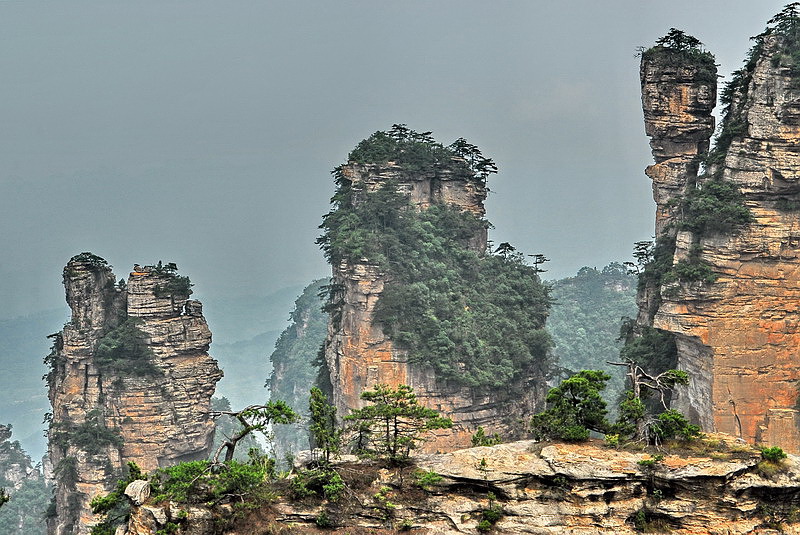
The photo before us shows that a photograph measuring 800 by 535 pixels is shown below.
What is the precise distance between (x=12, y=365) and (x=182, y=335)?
97.6 meters

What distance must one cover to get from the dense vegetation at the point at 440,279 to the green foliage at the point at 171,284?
7.09 m

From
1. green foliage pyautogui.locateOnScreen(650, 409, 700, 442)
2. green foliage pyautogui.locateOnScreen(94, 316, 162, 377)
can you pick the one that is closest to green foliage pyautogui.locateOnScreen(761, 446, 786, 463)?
green foliage pyautogui.locateOnScreen(650, 409, 700, 442)

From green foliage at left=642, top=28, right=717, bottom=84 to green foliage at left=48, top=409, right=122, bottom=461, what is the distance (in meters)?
26.9

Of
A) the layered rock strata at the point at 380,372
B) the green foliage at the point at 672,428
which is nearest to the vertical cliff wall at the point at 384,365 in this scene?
the layered rock strata at the point at 380,372

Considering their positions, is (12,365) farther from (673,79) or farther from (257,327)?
(673,79)

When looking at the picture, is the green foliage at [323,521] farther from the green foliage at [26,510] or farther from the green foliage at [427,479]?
the green foliage at [26,510]

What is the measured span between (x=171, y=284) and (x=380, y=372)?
32.2 feet

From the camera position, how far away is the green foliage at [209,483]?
2039cm

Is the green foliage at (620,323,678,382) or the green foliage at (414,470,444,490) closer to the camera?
the green foliage at (414,470,444,490)

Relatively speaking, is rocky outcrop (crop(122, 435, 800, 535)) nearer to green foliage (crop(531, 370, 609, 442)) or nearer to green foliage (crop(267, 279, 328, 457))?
green foliage (crop(531, 370, 609, 442))

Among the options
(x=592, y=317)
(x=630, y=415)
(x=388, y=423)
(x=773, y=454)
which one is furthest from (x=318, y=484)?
(x=592, y=317)

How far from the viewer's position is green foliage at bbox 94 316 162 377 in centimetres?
3841

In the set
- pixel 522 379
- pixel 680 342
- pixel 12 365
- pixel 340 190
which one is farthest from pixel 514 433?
pixel 12 365

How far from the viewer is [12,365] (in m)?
126
